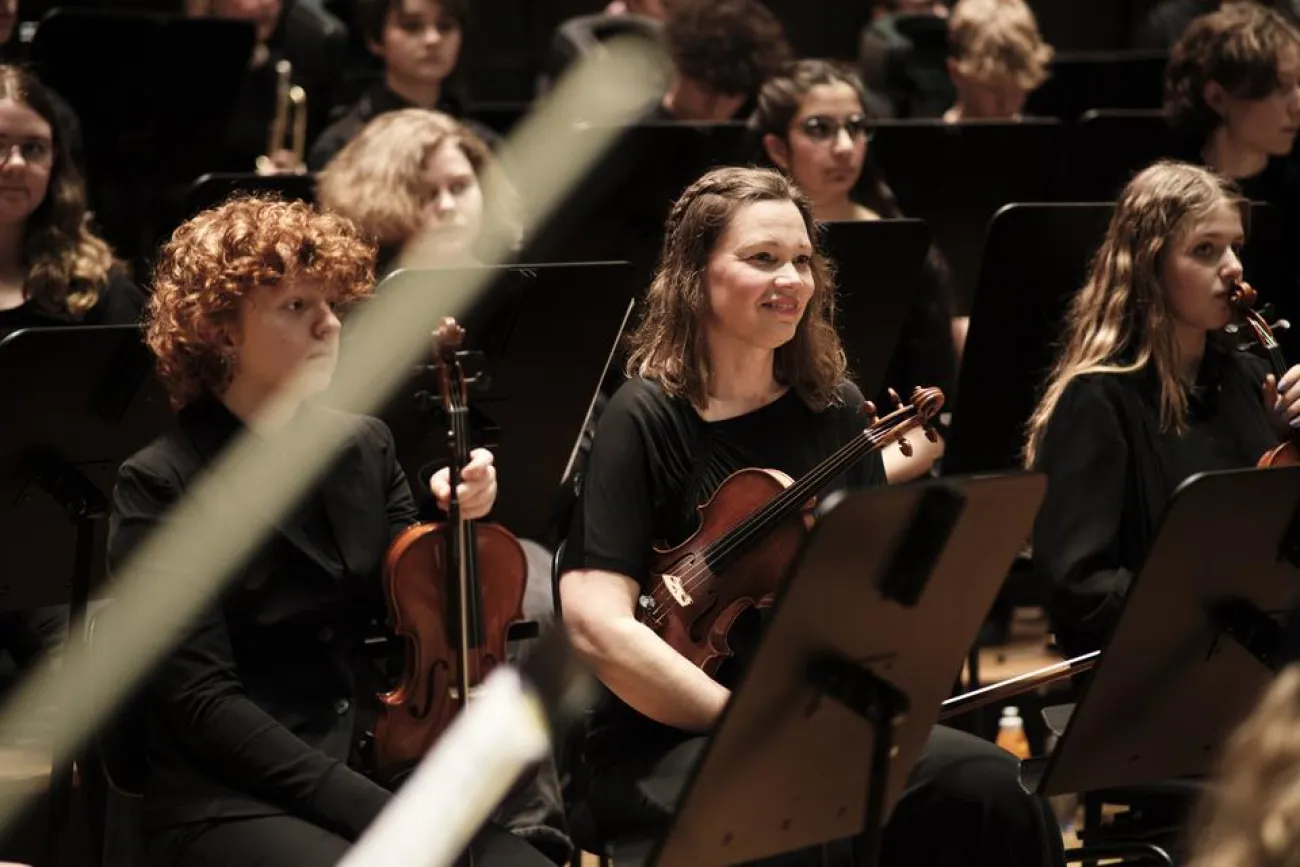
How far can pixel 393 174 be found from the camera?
3.25 m

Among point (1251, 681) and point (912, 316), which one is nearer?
point (1251, 681)

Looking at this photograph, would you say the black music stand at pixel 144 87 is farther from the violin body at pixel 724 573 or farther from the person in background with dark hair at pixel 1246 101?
the violin body at pixel 724 573

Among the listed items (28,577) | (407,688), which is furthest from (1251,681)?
(28,577)

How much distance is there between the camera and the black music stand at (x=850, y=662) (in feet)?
5.29

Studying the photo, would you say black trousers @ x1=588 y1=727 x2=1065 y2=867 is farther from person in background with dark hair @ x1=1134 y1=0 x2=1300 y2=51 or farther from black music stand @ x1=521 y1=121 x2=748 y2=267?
person in background with dark hair @ x1=1134 y1=0 x2=1300 y2=51

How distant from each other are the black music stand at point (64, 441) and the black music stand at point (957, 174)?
5.90ft

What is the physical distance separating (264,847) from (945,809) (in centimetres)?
80

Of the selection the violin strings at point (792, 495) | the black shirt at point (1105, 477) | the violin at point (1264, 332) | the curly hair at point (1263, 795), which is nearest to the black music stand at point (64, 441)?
the violin strings at point (792, 495)

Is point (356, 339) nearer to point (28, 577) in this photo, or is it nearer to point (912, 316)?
point (28, 577)

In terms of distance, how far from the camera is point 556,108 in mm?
4441

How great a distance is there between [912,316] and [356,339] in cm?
107

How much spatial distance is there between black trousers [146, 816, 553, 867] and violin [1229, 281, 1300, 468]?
113cm

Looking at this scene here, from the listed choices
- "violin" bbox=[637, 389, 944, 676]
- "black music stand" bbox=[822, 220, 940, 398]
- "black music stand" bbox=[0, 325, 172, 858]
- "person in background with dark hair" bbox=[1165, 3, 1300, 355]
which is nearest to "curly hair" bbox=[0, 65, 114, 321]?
"black music stand" bbox=[0, 325, 172, 858]

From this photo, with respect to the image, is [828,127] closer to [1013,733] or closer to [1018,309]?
[1018,309]
